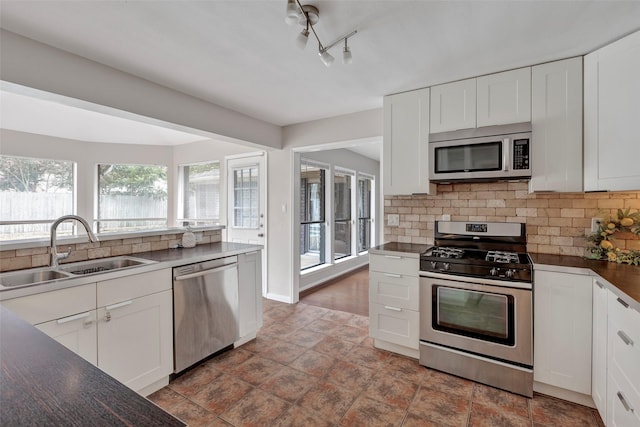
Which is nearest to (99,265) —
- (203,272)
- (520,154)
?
(203,272)

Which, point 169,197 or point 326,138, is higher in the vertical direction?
point 326,138

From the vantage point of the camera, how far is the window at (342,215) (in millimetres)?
5531

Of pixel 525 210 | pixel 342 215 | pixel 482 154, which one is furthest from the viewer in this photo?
pixel 342 215

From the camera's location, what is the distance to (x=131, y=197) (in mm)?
5473

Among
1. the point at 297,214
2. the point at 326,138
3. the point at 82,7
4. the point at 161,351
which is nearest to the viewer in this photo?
the point at 82,7

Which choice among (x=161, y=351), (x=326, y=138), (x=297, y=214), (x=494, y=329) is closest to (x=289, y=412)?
(x=161, y=351)

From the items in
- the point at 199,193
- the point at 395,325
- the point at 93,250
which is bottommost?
the point at 395,325

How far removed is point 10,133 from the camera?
424 cm

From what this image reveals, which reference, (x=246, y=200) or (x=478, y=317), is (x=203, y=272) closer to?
(x=478, y=317)

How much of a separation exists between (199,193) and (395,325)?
4180 millimetres

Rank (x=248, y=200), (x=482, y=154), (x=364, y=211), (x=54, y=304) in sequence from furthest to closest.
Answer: (x=364, y=211) < (x=248, y=200) < (x=482, y=154) < (x=54, y=304)

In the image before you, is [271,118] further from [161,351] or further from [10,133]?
[10,133]

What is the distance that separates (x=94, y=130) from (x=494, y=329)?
5.87m

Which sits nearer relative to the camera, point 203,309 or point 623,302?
point 623,302
